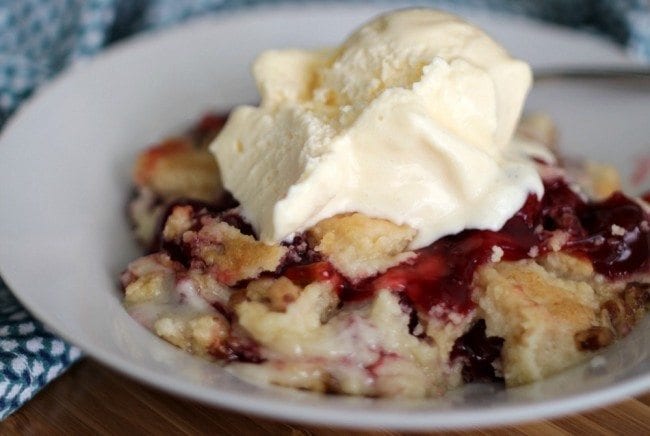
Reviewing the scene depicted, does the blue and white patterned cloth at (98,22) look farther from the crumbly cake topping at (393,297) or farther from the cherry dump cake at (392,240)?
the crumbly cake topping at (393,297)

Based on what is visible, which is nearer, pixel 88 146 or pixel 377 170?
pixel 377 170

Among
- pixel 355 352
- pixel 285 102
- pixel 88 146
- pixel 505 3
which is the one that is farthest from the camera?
pixel 505 3

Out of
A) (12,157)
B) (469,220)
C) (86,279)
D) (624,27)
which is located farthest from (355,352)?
(624,27)

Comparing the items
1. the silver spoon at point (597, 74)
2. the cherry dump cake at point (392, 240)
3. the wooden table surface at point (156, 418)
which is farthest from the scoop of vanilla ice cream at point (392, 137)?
the silver spoon at point (597, 74)

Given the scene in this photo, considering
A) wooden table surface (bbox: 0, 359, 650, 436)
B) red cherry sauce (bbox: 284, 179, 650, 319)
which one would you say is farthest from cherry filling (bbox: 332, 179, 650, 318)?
wooden table surface (bbox: 0, 359, 650, 436)

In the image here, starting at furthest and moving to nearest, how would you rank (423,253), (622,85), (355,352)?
(622,85) → (423,253) → (355,352)

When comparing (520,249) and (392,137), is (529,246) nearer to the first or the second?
(520,249)

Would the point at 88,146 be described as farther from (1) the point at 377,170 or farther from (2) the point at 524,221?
(2) the point at 524,221
